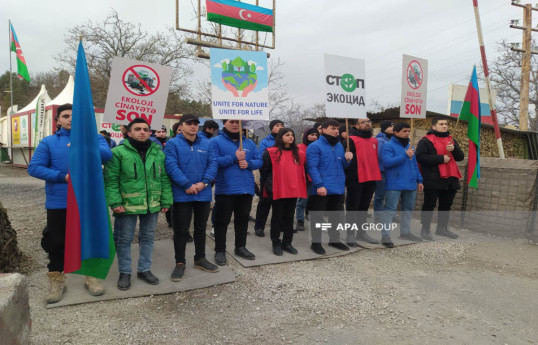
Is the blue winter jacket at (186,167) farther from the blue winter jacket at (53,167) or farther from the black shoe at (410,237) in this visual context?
the black shoe at (410,237)

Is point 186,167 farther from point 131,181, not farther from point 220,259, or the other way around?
point 220,259

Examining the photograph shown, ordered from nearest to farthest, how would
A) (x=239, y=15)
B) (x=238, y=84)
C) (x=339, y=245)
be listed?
(x=238, y=84) → (x=339, y=245) → (x=239, y=15)

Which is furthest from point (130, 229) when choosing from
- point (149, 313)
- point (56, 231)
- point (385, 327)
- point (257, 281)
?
point (385, 327)

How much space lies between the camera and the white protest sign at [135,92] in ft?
13.6

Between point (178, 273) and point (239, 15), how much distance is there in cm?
996

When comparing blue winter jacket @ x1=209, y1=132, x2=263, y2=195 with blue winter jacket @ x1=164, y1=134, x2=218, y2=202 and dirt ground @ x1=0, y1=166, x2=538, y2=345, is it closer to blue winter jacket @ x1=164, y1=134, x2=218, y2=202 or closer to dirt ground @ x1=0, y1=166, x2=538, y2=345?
blue winter jacket @ x1=164, y1=134, x2=218, y2=202

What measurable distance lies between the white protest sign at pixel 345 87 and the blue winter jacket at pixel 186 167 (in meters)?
2.02

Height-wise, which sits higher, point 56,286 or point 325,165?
point 325,165

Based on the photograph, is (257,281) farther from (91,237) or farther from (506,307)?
(506,307)

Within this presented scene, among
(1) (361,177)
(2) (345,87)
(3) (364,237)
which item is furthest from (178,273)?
(2) (345,87)

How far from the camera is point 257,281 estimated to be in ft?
13.0

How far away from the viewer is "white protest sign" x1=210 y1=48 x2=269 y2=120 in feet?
14.5

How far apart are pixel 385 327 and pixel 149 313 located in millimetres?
2099

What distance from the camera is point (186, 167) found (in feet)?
13.1
